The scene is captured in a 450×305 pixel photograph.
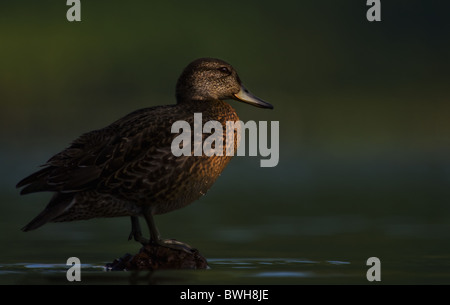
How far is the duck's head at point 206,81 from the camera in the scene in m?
9.70

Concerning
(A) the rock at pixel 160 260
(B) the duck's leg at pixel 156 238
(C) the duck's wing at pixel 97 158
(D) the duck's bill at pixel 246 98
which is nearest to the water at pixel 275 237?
(A) the rock at pixel 160 260

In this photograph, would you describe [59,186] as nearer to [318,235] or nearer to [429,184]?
[318,235]

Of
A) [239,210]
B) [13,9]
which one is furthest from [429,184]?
[13,9]

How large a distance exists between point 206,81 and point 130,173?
114 cm

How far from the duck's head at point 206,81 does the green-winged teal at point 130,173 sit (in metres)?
0.21

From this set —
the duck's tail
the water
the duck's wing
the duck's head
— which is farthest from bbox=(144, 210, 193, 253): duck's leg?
the duck's head

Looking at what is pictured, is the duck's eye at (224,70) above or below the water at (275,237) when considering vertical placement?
above

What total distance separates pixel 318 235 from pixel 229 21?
124ft

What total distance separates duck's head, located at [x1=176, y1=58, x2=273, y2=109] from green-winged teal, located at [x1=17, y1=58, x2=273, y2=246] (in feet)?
0.70

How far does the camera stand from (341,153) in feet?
90.7

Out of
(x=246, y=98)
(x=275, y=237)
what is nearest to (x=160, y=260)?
(x=246, y=98)

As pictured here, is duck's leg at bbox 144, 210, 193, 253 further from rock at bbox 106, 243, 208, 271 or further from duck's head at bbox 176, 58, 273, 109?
duck's head at bbox 176, 58, 273, 109

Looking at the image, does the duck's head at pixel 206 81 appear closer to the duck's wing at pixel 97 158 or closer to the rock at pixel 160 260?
the duck's wing at pixel 97 158

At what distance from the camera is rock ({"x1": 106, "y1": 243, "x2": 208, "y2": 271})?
9227mm
